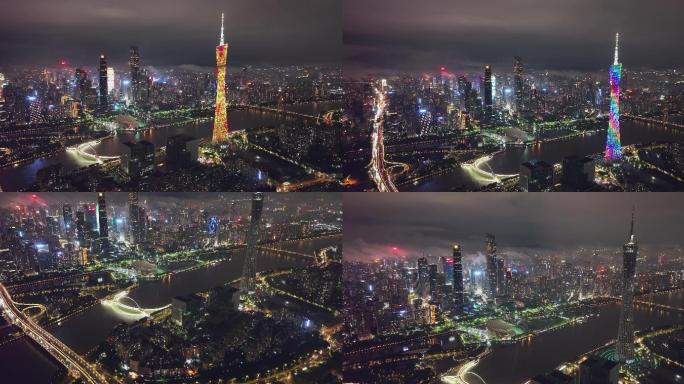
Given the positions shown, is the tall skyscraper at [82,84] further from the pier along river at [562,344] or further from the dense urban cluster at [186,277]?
the pier along river at [562,344]

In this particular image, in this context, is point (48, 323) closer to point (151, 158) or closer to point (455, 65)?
point (151, 158)

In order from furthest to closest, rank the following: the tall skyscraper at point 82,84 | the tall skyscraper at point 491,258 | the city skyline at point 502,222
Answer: the tall skyscraper at point 491,258 < the tall skyscraper at point 82,84 < the city skyline at point 502,222

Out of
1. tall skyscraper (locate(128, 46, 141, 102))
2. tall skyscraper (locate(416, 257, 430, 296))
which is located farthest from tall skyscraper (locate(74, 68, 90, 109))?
tall skyscraper (locate(416, 257, 430, 296))

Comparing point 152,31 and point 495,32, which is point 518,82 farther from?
point 152,31

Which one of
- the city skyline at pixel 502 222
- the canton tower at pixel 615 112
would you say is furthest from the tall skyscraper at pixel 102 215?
the canton tower at pixel 615 112

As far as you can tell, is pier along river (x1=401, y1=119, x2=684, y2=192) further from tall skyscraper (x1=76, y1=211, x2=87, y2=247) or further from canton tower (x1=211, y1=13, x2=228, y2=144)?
tall skyscraper (x1=76, y1=211, x2=87, y2=247)

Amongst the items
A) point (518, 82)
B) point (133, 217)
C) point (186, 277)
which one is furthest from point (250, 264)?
point (518, 82)

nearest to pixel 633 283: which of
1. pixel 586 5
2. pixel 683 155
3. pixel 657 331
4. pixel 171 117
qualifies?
pixel 657 331
